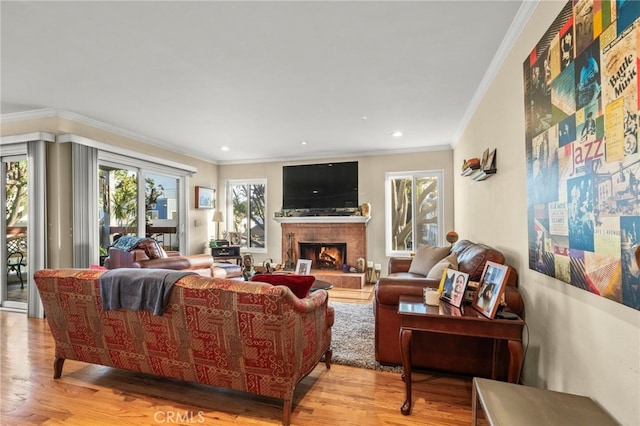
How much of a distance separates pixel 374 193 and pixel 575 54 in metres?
4.67

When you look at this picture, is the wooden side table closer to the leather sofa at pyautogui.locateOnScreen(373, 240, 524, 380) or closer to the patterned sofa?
the leather sofa at pyautogui.locateOnScreen(373, 240, 524, 380)

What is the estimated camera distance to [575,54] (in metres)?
1.45

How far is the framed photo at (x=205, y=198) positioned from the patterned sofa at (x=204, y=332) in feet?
14.0

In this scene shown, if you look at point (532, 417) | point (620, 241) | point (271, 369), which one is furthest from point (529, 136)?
point (271, 369)

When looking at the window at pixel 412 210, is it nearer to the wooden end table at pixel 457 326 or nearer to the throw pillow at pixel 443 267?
the throw pillow at pixel 443 267

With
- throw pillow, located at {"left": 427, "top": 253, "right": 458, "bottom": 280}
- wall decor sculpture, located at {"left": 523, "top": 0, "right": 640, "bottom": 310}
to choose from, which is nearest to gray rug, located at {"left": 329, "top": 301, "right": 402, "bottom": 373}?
throw pillow, located at {"left": 427, "top": 253, "right": 458, "bottom": 280}

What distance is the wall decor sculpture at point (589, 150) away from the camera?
1.12 metres

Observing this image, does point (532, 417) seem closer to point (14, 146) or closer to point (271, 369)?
point (271, 369)

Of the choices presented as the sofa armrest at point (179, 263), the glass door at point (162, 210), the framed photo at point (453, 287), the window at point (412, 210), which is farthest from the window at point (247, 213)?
the framed photo at point (453, 287)

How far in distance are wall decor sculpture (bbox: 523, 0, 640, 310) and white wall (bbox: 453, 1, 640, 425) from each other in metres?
0.12

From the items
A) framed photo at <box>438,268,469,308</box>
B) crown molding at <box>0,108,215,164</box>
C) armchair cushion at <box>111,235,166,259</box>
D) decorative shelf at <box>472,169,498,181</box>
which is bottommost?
framed photo at <box>438,268,469,308</box>

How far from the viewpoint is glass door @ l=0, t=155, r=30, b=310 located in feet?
13.9

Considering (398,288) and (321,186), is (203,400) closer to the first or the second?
(398,288)

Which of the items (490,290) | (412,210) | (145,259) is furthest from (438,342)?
(412,210)
